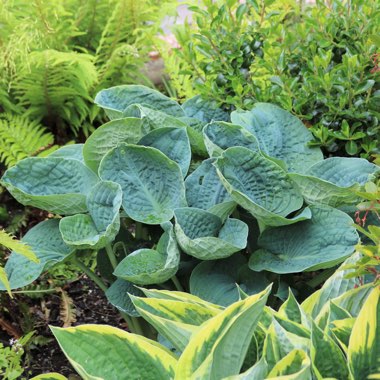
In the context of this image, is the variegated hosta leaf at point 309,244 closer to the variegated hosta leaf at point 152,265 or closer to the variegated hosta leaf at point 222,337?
the variegated hosta leaf at point 152,265

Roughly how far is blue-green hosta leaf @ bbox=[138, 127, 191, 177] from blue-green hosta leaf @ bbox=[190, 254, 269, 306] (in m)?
0.29

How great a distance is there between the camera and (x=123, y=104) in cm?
215

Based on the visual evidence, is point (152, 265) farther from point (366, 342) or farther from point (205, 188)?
point (366, 342)

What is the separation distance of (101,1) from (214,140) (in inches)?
79.7

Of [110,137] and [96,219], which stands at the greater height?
[110,137]

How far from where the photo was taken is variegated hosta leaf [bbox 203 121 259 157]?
188 centimetres

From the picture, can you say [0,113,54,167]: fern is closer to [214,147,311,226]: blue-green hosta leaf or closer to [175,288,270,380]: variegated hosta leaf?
[214,147,311,226]: blue-green hosta leaf

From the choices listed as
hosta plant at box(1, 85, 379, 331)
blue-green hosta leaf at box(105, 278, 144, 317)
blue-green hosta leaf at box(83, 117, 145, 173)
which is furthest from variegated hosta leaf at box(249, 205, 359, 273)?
blue-green hosta leaf at box(83, 117, 145, 173)

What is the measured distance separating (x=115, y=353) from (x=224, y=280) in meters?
0.56

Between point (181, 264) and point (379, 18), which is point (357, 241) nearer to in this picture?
point (181, 264)

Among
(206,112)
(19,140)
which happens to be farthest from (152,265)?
(19,140)

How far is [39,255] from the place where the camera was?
1.82m

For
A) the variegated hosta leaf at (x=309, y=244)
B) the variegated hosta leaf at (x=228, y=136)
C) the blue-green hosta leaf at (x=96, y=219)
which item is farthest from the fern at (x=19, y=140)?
the variegated hosta leaf at (x=309, y=244)

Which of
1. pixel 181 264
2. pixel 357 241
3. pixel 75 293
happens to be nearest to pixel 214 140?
pixel 181 264
